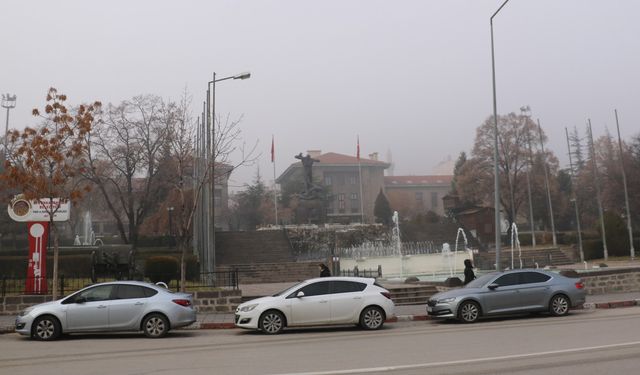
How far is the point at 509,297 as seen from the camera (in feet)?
54.2

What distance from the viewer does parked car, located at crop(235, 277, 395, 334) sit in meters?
15.0

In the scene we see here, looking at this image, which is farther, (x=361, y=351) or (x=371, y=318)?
(x=371, y=318)

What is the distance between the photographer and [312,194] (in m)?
68.9

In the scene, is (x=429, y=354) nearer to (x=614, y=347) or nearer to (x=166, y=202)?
(x=614, y=347)

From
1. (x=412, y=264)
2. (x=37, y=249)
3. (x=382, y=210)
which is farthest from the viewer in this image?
(x=382, y=210)

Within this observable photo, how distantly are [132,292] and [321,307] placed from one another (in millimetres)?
4710

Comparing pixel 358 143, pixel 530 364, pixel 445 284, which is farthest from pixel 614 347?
pixel 358 143

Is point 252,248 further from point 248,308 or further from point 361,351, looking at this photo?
point 361,351

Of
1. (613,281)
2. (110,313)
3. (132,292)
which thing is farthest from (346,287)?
(613,281)

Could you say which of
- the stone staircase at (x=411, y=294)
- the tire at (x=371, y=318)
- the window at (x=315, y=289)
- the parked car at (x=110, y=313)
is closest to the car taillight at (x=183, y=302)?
the parked car at (x=110, y=313)

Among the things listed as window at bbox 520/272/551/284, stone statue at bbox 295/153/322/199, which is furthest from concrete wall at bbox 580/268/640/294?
stone statue at bbox 295/153/322/199

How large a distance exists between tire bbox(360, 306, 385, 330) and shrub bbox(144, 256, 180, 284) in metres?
10.7

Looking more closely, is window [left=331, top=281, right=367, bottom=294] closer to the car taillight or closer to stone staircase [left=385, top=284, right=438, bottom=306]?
the car taillight

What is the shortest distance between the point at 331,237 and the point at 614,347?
47.9m
